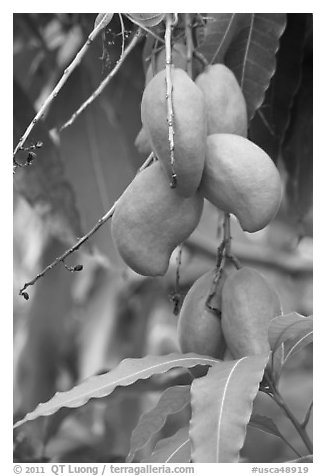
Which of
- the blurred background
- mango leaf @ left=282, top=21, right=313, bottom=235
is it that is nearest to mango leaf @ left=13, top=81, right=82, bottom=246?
the blurred background

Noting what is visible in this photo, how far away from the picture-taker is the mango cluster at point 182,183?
642 mm

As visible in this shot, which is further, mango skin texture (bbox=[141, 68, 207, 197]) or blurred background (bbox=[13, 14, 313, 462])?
blurred background (bbox=[13, 14, 313, 462])

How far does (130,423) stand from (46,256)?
0.34 metres

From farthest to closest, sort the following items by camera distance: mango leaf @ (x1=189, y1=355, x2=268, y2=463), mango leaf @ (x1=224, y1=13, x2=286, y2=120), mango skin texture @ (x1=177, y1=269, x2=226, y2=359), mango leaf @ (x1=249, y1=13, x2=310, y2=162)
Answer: mango leaf @ (x1=249, y1=13, x2=310, y2=162) < mango leaf @ (x1=224, y1=13, x2=286, y2=120) < mango skin texture @ (x1=177, y1=269, x2=226, y2=359) < mango leaf @ (x1=189, y1=355, x2=268, y2=463)

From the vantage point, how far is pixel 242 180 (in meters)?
0.66

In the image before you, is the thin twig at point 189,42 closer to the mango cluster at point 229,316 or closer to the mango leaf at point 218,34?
the mango leaf at point 218,34

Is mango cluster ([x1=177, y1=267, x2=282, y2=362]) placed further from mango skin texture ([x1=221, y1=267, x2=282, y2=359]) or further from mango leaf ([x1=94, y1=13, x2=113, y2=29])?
mango leaf ([x1=94, y1=13, x2=113, y2=29])

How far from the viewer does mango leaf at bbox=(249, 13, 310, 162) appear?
939 millimetres

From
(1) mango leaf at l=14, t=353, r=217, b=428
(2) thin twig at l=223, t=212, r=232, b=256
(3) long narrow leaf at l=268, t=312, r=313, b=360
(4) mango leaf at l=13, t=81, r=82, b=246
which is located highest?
(4) mango leaf at l=13, t=81, r=82, b=246

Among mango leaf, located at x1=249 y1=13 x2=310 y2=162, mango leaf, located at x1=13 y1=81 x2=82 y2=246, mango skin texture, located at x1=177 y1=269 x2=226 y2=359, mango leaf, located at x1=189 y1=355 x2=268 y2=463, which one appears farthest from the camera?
mango leaf, located at x1=13 y1=81 x2=82 y2=246

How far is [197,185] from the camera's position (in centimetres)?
65

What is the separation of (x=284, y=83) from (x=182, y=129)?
0.35 m

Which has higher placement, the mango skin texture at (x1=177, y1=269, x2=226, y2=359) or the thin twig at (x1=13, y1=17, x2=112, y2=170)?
the thin twig at (x1=13, y1=17, x2=112, y2=170)
